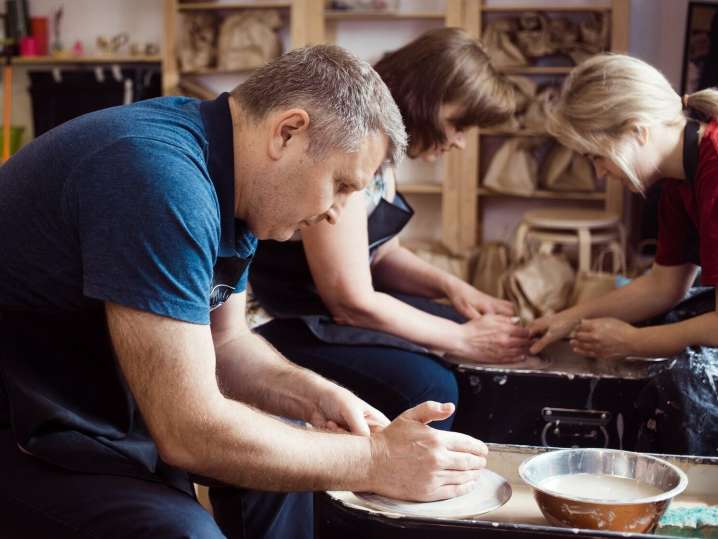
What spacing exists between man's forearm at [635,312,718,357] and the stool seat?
2201mm

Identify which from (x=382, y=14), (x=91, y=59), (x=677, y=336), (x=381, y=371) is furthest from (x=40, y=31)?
(x=677, y=336)

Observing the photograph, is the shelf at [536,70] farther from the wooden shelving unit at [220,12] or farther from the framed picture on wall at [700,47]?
the wooden shelving unit at [220,12]

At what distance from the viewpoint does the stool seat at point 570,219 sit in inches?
171

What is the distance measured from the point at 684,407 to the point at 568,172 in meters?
3.08

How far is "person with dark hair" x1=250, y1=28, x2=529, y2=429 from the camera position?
6.85 feet

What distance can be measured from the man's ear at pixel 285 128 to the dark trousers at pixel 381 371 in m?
0.75

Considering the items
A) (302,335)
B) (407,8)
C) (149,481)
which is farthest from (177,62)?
(149,481)

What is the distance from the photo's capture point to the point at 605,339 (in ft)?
7.25

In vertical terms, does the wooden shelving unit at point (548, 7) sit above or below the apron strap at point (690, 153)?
above

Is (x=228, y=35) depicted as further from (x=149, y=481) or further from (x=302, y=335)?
(x=149, y=481)

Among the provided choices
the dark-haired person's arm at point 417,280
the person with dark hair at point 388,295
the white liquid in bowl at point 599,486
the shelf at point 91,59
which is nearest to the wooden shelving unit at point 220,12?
the shelf at point 91,59

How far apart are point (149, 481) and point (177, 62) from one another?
4.07 meters

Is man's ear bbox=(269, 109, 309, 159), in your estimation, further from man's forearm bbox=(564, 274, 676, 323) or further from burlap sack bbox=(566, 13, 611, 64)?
burlap sack bbox=(566, 13, 611, 64)

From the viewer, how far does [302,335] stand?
218 centimetres
